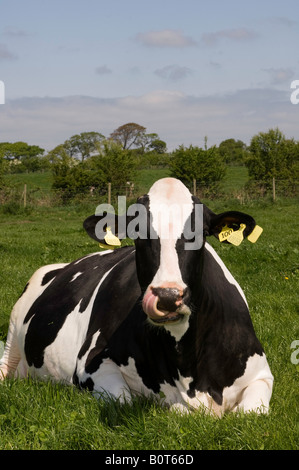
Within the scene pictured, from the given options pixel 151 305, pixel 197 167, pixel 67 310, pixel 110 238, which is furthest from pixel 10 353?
pixel 197 167

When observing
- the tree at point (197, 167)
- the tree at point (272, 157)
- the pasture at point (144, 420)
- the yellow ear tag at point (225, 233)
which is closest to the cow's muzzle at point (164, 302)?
the pasture at point (144, 420)

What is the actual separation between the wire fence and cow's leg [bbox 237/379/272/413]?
85.4 feet

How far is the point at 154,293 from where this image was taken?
3387 mm

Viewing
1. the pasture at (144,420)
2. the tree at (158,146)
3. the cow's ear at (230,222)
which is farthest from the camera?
the tree at (158,146)

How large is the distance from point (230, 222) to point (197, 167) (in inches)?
1115

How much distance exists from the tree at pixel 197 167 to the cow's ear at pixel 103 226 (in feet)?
88.8

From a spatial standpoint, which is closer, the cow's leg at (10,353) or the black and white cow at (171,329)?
the black and white cow at (171,329)

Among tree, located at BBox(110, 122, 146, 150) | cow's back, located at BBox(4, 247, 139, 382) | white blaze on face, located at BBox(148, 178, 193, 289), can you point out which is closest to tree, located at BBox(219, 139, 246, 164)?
tree, located at BBox(110, 122, 146, 150)

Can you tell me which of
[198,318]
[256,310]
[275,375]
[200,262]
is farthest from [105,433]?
[256,310]

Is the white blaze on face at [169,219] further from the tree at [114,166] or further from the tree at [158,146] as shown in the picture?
the tree at [158,146]

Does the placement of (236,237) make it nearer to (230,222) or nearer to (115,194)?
(230,222)

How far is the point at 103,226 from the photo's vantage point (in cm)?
447

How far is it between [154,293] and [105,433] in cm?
101

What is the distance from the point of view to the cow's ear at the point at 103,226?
4.41 m
